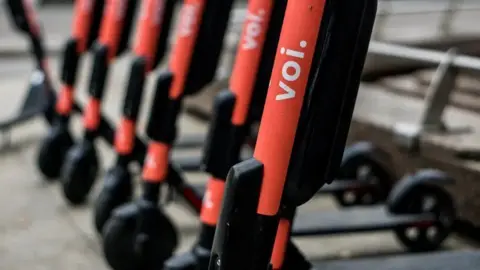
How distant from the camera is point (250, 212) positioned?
102cm

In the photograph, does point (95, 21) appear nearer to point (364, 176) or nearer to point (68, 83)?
point (68, 83)

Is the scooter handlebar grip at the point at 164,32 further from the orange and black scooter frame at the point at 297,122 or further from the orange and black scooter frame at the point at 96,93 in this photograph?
the orange and black scooter frame at the point at 297,122

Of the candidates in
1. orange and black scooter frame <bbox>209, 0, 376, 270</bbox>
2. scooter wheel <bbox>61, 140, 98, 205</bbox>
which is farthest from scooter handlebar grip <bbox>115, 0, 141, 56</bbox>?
orange and black scooter frame <bbox>209, 0, 376, 270</bbox>

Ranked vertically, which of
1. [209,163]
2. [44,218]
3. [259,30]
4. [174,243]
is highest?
[259,30]

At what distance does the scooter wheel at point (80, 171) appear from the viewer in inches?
86.8

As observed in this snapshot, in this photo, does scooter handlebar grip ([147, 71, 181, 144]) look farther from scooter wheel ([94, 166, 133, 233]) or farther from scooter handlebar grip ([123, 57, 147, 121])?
scooter wheel ([94, 166, 133, 233])

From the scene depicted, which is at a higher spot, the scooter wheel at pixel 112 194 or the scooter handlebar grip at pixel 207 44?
the scooter handlebar grip at pixel 207 44

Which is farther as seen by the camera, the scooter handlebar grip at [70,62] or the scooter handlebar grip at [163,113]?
the scooter handlebar grip at [70,62]

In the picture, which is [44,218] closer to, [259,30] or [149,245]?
[149,245]

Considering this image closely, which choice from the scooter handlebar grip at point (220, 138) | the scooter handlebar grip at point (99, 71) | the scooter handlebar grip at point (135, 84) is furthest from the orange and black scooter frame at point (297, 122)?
the scooter handlebar grip at point (99, 71)

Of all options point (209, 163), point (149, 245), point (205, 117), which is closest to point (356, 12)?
point (209, 163)

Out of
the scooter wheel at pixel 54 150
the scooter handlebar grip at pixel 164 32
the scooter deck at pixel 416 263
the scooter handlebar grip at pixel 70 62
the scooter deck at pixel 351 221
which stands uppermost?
the scooter handlebar grip at pixel 164 32

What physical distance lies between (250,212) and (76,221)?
1.33 m

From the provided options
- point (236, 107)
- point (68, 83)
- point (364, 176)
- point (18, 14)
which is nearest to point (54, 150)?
point (68, 83)
